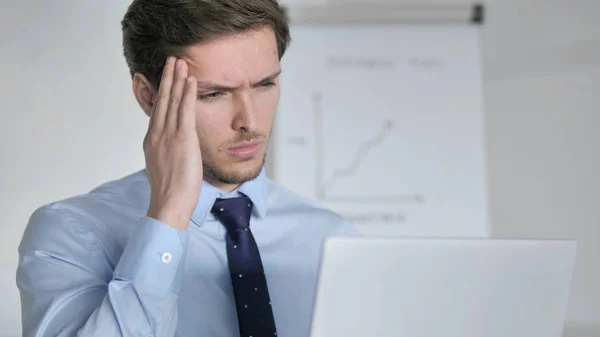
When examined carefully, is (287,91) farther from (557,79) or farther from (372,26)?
(557,79)

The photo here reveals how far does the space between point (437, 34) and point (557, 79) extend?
636mm

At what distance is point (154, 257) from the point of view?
52.0 inches

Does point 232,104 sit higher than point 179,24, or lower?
lower

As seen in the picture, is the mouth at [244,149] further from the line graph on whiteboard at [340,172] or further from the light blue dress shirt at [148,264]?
the line graph on whiteboard at [340,172]

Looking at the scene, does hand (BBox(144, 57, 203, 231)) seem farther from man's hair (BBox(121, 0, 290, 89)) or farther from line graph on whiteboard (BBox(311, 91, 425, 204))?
line graph on whiteboard (BBox(311, 91, 425, 204))

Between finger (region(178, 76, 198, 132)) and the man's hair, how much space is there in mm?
133

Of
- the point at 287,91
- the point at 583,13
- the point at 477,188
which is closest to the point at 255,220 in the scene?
the point at 287,91

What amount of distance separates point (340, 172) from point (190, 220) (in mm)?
1683

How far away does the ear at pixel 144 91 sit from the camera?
1.71 meters

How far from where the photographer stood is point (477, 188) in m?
3.30

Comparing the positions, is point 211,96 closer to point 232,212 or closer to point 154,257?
point 232,212

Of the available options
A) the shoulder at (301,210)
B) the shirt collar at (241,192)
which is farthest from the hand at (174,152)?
the shoulder at (301,210)

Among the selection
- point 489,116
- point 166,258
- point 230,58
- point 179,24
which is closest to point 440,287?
point 166,258

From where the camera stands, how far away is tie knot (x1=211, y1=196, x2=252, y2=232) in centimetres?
165
